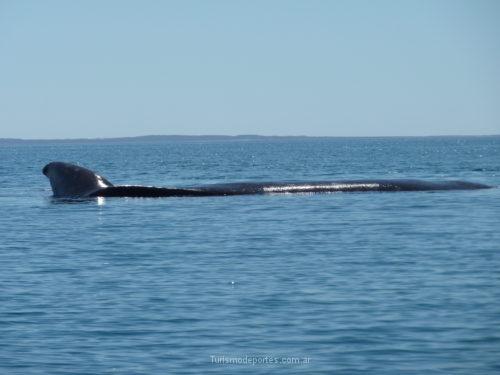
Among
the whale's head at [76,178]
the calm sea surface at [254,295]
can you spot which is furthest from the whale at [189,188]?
the calm sea surface at [254,295]

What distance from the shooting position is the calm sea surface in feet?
44.3

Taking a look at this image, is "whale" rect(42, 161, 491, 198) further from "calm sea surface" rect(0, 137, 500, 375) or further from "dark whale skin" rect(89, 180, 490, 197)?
→ "calm sea surface" rect(0, 137, 500, 375)

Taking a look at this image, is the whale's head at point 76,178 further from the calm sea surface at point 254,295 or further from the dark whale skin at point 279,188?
the calm sea surface at point 254,295

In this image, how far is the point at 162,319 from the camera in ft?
51.1

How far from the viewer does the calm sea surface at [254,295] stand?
44.3 ft

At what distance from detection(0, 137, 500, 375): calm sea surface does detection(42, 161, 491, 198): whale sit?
8849mm

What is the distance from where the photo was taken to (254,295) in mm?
17234

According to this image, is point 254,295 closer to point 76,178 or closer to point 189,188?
point 189,188

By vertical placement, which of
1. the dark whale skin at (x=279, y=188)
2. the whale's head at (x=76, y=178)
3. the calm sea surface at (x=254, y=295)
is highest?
the whale's head at (x=76, y=178)

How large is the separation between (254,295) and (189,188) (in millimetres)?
23250

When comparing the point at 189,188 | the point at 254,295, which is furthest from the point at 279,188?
the point at 254,295

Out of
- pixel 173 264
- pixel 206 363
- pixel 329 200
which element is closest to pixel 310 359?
pixel 206 363

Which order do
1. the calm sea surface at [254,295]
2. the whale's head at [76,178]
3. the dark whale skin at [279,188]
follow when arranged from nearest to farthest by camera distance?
the calm sea surface at [254,295] → the whale's head at [76,178] → the dark whale skin at [279,188]

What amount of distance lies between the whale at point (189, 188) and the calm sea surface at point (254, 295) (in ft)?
29.0
